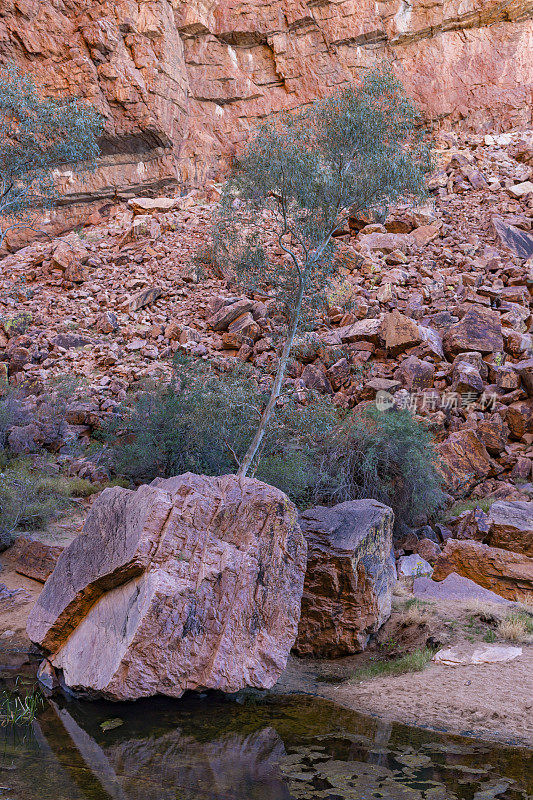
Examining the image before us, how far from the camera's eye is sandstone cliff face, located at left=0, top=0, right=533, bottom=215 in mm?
28844

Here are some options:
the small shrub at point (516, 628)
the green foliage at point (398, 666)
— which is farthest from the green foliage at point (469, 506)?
the green foliage at point (398, 666)

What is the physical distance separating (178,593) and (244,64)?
31868 millimetres

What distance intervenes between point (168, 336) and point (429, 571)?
13189 millimetres

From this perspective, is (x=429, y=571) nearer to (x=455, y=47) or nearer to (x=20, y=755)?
(x=20, y=755)

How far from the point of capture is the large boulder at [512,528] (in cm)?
1084

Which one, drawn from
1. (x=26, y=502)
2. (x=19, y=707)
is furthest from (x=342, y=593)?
(x=26, y=502)

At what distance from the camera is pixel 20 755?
5.60 meters

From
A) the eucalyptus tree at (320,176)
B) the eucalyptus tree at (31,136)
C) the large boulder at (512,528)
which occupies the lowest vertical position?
the large boulder at (512,528)

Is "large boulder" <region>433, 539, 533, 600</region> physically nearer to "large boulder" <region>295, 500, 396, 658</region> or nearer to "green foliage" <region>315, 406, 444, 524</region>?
"large boulder" <region>295, 500, 396, 658</region>

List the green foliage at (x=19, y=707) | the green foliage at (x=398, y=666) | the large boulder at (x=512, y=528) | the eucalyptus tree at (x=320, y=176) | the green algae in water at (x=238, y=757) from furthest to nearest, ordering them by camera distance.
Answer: the eucalyptus tree at (x=320, y=176) < the large boulder at (x=512, y=528) < the green foliage at (x=398, y=666) < the green foliage at (x=19, y=707) < the green algae in water at (x=238, y=757)

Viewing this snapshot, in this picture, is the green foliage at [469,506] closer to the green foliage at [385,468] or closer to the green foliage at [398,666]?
the green foliage at [385,468]

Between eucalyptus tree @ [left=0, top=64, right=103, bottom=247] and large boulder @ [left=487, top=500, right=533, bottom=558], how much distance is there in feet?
36.6

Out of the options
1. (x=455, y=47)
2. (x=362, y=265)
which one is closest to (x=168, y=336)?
(x=362, y=265)

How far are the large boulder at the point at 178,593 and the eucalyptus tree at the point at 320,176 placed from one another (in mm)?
4920
